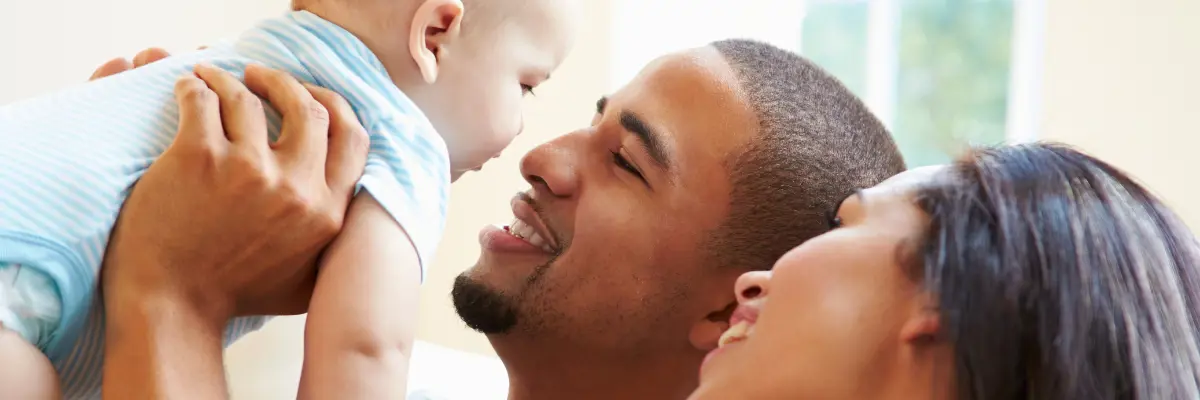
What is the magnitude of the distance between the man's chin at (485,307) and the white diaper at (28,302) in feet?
1.72

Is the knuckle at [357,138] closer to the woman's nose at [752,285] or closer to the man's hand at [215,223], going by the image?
the man's hand at [215,223]

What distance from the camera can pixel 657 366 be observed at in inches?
53.4

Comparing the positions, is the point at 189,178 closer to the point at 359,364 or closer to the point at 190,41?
the point at 359,364

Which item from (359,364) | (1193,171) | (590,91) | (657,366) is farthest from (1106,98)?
(359,364)

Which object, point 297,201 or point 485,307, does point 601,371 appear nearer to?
point 485,307

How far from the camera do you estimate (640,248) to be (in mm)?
1327

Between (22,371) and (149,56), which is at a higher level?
(149,56)

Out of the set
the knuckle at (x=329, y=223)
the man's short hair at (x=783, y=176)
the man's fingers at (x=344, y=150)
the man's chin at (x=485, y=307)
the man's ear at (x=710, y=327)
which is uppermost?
the man's fingers at (x=344, y=150)

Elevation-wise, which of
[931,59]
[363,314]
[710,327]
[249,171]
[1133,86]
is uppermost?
[249,171]

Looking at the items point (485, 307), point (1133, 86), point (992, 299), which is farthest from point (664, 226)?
point (1133, 86)

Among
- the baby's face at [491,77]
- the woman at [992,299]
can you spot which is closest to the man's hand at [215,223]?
the baby's face at [491,77]

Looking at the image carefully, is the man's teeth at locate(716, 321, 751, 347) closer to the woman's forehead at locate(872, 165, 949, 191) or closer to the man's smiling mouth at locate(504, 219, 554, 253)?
the woman's forehead at locate(872, 165, 949, 191)

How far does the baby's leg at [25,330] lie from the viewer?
0.85m

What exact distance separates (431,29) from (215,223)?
11.8 inches
